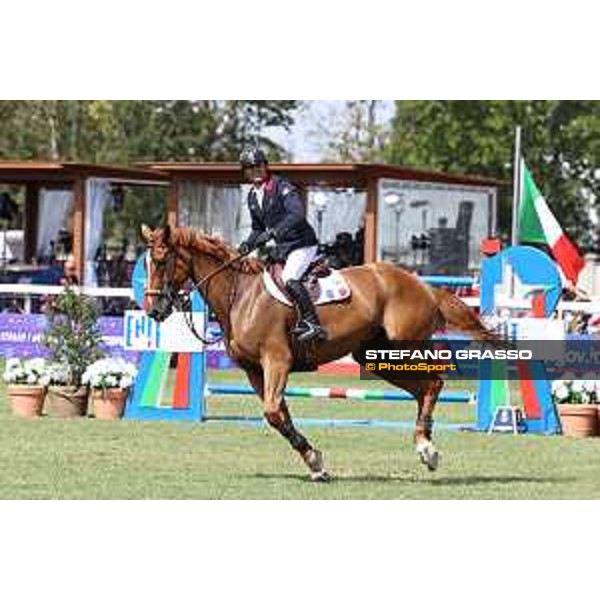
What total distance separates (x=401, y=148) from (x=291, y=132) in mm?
3875

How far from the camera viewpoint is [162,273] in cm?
1294

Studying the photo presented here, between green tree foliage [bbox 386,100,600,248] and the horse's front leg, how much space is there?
35735mm

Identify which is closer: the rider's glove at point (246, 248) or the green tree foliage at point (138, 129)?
the rider's glove at point (246, 248)

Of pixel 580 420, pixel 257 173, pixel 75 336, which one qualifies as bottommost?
pixel 580 420

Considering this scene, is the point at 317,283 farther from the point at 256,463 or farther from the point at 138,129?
the point at 138,129

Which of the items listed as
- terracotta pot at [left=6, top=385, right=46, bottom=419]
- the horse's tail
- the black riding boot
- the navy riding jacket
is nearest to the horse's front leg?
the black riding boot

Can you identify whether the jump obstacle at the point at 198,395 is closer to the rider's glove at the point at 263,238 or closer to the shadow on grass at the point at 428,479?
the shadow on grass at the point at 428,479

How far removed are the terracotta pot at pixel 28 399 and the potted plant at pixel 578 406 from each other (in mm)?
5101

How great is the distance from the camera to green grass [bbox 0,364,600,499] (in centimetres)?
1143

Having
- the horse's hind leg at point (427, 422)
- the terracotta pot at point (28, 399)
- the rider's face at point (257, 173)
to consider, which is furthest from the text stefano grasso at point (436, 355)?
the terracotta pot at point (28, 399)

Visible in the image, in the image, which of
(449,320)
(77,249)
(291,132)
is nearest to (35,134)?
(291,132)

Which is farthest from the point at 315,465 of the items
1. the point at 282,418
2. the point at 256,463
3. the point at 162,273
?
the point at 162,273

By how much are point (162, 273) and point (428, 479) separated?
2559mm

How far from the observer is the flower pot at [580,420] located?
53.3 ft
